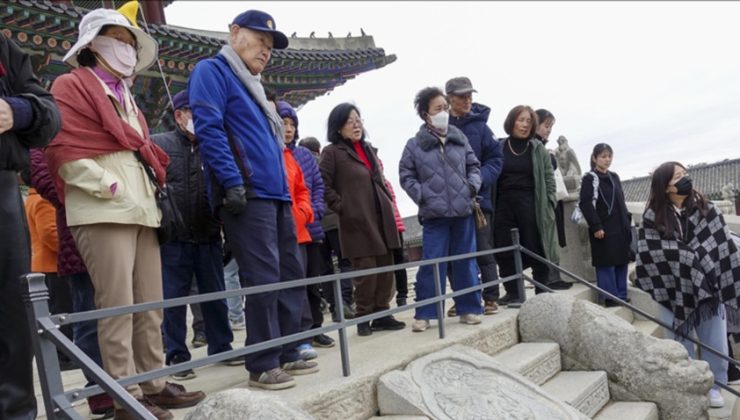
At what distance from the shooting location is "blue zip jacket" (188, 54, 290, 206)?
3.11 meters

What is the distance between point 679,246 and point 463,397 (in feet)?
8.91

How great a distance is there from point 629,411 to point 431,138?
2.46 metres

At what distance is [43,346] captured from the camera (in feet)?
6.50

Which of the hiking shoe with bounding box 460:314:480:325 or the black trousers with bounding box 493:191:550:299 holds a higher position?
the black trousers with bounding box 493:191:550:299

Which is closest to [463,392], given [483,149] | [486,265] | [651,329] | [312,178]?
[312,178]

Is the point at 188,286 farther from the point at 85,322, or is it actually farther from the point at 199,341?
the point at 199,341

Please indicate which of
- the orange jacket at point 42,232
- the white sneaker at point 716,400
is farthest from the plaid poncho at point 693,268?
the orange jacket at point 42,232

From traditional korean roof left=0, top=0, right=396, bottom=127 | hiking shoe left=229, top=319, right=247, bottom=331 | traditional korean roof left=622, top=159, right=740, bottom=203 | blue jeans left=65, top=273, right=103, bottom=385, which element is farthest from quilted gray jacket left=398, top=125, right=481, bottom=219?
traditional korean roof left=622, top=159, right=740, bottom=203

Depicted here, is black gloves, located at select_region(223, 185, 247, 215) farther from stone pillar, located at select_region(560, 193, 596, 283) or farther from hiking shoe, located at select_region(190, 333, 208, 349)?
stone pillar, located at select_region(560, 193, 596, 283)

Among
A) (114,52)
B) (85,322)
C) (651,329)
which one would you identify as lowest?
(651,329)

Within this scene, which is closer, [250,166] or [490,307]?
[250,166]

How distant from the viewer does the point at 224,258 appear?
4320 mm

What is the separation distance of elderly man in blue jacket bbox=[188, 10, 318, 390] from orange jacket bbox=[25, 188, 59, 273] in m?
1.45

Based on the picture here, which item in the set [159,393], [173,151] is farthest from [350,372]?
[173,151]
